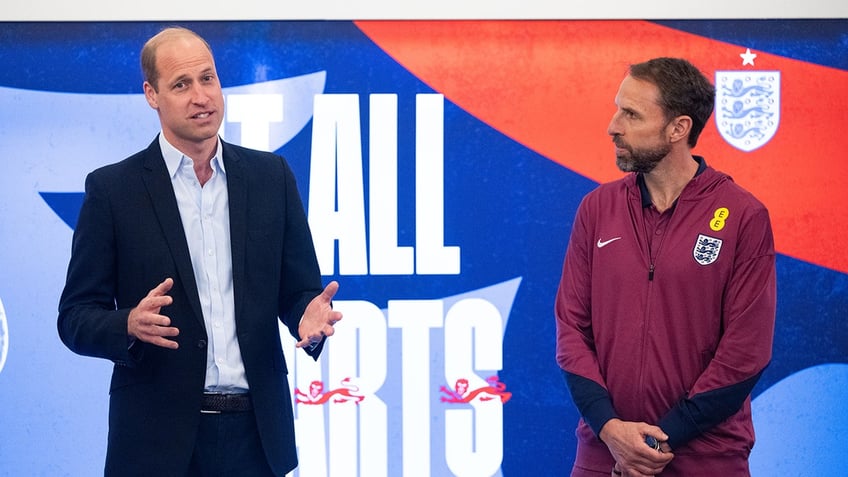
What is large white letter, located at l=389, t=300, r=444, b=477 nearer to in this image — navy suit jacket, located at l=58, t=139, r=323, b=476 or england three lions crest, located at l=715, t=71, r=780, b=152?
england three lions crest, located at l=715, t=71, r=780, b=152

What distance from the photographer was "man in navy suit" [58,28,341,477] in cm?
202

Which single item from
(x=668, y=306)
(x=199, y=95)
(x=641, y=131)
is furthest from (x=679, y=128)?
(x=199, y=95)

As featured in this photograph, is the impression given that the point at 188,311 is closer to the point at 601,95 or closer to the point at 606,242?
the point at 606,242

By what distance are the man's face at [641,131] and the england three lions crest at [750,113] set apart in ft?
4.60

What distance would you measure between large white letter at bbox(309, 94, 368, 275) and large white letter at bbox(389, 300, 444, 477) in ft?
0.79

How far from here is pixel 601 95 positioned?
3.61 m

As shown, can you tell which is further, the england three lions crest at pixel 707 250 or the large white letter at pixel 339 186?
the large white letter at pixel 339 186

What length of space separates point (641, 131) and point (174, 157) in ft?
3.71

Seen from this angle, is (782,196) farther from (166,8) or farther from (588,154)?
(166,8)

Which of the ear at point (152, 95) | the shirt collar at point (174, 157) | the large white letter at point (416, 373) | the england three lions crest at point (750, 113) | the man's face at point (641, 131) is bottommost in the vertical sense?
the large white letter at point (416, 373)

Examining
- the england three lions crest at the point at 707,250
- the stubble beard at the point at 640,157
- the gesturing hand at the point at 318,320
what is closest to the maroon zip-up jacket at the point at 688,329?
the england three lions crest at the point at 707,250

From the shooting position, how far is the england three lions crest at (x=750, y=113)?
11.9 ft

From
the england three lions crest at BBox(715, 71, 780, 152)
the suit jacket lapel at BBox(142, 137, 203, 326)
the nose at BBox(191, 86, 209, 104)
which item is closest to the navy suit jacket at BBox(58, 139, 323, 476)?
the suit jacket lapel at BBox(142, 137, 203, 326)

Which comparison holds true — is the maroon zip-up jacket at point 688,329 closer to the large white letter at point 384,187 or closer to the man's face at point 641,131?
the man's face at point 641,131
